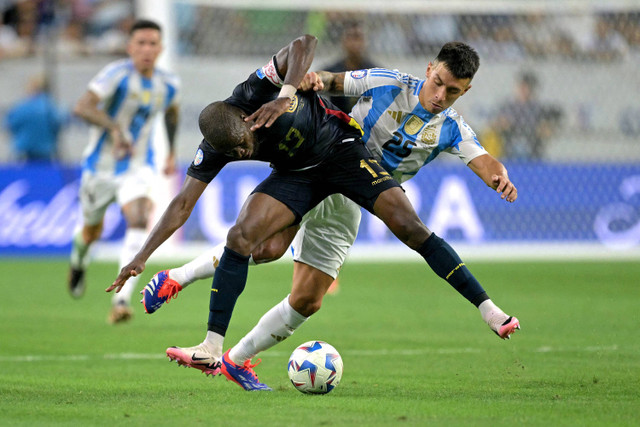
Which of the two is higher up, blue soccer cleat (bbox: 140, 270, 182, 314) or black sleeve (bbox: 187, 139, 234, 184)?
black sleeve (bbox: 187, 139, 234, 184)

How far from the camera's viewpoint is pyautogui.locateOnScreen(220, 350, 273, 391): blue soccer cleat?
→ 5734 millimetres

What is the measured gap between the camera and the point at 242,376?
5.77 m

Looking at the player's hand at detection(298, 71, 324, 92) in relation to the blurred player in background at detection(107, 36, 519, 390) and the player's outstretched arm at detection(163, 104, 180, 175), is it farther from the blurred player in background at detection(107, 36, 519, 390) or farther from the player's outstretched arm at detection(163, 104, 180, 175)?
the player's outstretched arm at detection(163, 104, 180, 175)

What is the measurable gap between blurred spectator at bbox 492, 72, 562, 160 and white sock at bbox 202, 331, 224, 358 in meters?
11.1

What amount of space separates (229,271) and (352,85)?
4.70 feet

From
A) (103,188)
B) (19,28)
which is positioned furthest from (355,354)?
(19,28)

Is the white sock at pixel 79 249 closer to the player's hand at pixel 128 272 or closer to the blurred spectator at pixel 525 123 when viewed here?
the player's hand at pixel 128 272

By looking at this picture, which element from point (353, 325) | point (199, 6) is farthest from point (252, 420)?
point (199, 6)

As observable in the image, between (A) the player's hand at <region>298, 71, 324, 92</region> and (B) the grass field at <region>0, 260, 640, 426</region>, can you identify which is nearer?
(B) the grass field at <region>0, 260, 640, 426</region>

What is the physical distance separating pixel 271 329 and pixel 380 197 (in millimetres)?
1008

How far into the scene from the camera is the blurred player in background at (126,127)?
9.64 meters

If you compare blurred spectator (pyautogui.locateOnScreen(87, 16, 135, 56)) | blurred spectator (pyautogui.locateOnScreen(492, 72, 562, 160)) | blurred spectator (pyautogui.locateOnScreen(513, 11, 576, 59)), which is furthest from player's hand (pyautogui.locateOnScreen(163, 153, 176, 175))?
blurred spectator (pyautogui.locateOnScreen(513, 11, 576, 59))

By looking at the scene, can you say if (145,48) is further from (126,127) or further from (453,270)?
(453,270)

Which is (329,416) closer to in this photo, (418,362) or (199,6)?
(418,362)
